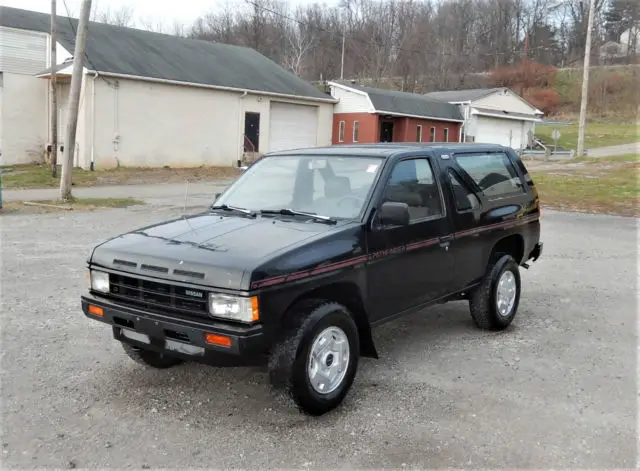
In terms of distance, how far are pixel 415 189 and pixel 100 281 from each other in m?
2.59

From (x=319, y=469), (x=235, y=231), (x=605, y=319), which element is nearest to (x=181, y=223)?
(x=235, y=231)

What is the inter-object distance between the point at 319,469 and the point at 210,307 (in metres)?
1.15

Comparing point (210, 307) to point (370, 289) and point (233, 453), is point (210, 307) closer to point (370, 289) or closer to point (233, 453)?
point (233, 453)

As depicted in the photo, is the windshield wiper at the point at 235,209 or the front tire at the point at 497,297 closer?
the windshield wiper at the point at 235,209

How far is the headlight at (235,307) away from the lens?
370cm

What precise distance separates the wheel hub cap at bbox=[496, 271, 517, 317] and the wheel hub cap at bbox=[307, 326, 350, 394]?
7.69 ft

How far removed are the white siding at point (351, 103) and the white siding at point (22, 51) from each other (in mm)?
15241

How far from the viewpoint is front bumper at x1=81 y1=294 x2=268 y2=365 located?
145 inches

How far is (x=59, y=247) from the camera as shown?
32.3 ft

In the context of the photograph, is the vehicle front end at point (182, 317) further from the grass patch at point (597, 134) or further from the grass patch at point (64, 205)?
the grass patch at point (597, 134)

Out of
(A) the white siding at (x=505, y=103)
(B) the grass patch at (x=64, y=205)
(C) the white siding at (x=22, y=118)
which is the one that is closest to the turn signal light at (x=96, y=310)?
(B) the grass patch at (x=64, y=205)

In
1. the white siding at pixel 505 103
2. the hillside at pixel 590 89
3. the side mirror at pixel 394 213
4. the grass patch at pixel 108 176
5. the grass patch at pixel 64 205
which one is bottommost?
the grass patch at pixel 64 205

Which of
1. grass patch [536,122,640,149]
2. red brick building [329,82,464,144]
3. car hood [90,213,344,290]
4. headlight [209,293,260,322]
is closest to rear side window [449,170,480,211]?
car hood [90,213,344,290]

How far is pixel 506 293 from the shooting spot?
20.4 feet
